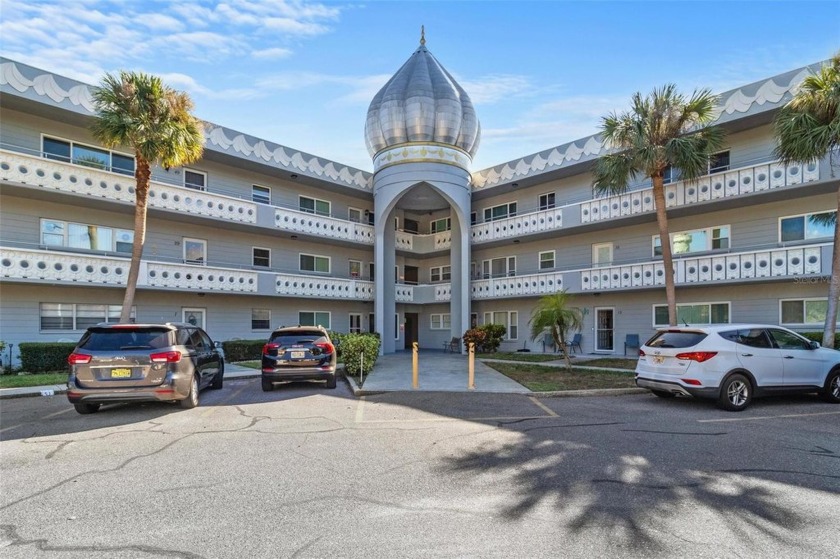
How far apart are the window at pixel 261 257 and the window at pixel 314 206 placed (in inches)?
120

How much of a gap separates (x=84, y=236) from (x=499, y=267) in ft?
66.9

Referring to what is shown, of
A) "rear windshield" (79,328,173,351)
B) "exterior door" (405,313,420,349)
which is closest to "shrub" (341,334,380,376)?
"rear windshield" (79,328,173,351)

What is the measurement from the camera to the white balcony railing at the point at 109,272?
16.3 m

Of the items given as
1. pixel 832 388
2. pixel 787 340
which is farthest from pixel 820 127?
pixel 832 388

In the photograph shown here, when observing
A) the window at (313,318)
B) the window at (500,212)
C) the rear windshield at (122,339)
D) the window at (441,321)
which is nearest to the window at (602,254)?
the window at (500,212)

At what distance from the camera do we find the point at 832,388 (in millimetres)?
10648

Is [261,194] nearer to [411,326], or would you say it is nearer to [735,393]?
[411,326]

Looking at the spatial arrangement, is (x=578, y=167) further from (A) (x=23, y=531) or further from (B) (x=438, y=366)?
(A) (x=23, y=531)

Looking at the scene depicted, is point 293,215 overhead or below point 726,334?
overhead

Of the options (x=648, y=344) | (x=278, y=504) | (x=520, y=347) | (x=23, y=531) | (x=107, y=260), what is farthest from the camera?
(x=520, y=347)

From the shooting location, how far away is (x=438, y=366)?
754 inches

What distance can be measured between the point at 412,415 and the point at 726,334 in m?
6.68

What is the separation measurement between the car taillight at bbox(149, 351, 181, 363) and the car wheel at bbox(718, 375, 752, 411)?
10.8m

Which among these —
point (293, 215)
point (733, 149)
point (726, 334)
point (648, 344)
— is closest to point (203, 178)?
point (293, 215)
